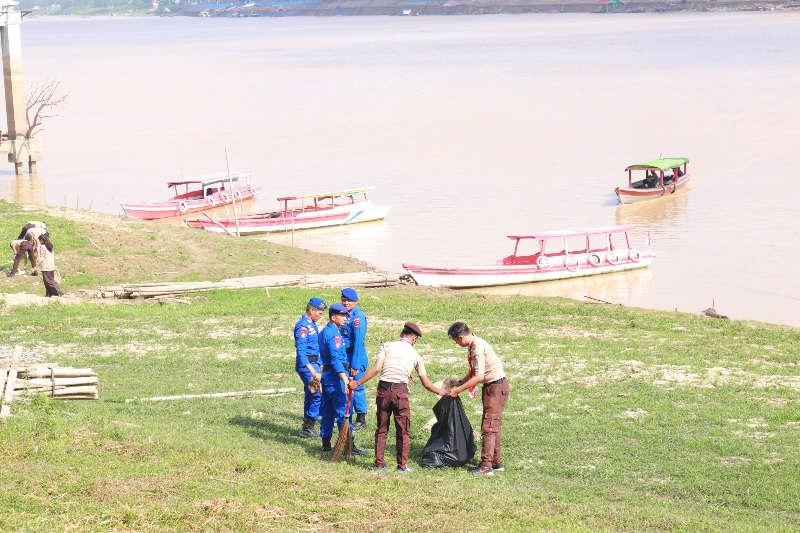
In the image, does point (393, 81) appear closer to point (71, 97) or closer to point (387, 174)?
point (71, 97)

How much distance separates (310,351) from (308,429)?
0.98m

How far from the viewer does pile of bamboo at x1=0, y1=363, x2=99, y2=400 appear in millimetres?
13383

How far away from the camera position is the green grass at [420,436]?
10031 mm

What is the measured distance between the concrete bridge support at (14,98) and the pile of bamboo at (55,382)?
35511mm

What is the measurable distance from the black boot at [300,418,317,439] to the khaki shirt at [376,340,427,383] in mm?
1847

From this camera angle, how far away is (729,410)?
14141 mm

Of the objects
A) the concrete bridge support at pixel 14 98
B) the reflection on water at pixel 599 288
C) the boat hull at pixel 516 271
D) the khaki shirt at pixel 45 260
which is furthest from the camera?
the concrete bridge support at pixel 14 98

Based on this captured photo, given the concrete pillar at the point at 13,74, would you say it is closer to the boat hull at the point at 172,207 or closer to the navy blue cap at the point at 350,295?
the boat hull at the point at 172,207

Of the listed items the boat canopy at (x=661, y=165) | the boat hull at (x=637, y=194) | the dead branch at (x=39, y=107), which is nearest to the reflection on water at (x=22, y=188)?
the dead branch at (x=39, y=107)

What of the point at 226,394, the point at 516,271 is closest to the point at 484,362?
the point at 226,394

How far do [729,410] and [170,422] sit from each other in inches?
274

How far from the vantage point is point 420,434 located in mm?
13141

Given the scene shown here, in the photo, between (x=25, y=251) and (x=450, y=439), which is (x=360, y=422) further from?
(x=25, y=251)

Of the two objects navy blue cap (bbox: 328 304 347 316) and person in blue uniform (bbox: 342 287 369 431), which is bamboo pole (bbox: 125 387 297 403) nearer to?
person in blue uniform (bbox: 342 287 369 431)
